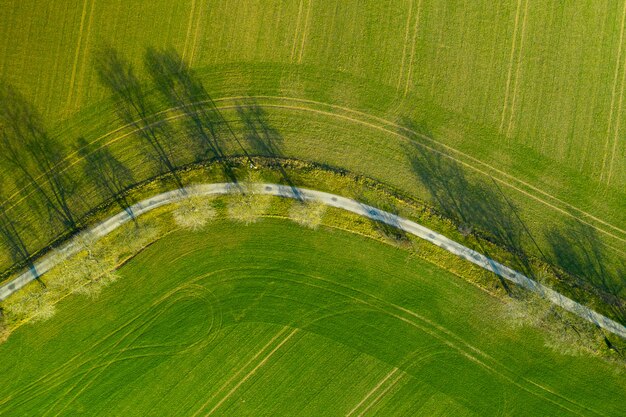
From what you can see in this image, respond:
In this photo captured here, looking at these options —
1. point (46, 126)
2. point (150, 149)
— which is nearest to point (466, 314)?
point (150, 149)

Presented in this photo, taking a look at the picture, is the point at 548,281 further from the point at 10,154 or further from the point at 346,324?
the point at 10,154

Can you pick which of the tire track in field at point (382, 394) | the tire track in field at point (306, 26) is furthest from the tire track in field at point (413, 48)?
the tire track in field at point (382, 394)

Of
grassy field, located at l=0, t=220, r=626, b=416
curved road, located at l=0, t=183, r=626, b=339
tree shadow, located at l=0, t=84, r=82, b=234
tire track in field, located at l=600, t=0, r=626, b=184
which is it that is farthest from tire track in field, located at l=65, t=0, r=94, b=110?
tire track in field, located at l=600, t=0, r=626, b=184

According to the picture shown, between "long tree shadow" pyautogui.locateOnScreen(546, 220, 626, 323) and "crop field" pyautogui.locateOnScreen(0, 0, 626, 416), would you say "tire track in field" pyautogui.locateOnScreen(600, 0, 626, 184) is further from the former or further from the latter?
"long tree shadow" pyautogui.locateOnScreen(546, 220, 626, 323)

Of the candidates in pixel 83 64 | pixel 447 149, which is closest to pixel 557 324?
pixel 447 149

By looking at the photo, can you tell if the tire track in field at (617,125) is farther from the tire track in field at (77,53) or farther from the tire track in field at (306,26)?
the tire track in field at (77,53)

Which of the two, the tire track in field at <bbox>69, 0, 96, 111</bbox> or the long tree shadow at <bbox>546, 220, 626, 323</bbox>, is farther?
the long tree shadow at <bbox>546, 220, 626, 323</bbox>
